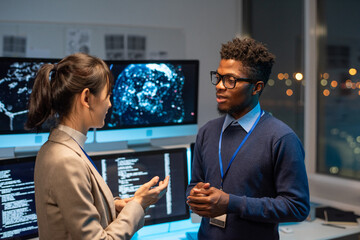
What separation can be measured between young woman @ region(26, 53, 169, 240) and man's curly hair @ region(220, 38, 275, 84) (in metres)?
0.59

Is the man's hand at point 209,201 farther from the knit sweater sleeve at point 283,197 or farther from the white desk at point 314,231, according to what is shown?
the white desk at point 314,231

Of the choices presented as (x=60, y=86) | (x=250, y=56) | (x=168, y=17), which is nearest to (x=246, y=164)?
(x=250, y=56)

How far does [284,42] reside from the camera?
3219 millimetres

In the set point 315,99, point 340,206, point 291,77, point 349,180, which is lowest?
point 340,206

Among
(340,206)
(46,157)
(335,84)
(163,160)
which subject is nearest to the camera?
(46,157)

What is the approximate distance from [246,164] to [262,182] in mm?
92

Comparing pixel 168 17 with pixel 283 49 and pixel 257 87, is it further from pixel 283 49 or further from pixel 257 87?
pixel 257 87

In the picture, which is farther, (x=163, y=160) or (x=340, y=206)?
(x=340, y=206)

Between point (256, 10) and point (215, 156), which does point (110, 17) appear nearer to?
point (256, 10)

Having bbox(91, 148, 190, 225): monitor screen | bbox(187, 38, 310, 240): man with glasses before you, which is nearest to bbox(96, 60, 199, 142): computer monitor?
bbox(91, 148, 190, 225): monitor screen

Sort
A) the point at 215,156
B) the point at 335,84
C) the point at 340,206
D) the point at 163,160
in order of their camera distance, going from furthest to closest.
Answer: the point at 335,84 < the point at 340,206 < the point at 163,160 < the point at 215,156

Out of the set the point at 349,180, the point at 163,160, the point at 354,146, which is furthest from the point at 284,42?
the point at 163,160

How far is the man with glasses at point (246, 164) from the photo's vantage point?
131cm

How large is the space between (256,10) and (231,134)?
7.87 ft
